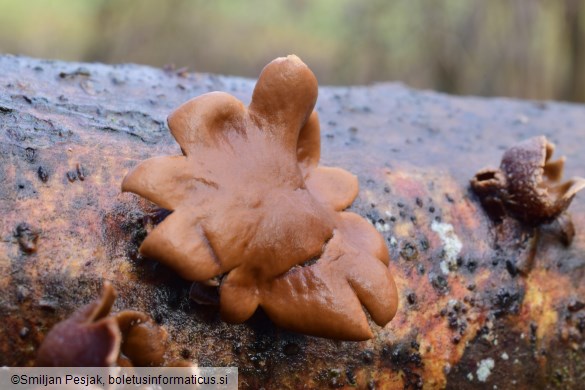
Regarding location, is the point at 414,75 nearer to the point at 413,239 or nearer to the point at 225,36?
the point at 225,36

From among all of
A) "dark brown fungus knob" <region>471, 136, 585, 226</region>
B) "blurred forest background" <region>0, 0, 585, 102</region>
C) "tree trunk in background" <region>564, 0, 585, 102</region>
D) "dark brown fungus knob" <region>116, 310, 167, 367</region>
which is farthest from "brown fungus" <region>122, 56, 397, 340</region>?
"blurred forest background" <region>0, 0, 585, 102</region>

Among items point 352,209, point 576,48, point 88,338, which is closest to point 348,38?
point 576,48

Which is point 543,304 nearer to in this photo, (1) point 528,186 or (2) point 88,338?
(1) point 528,186

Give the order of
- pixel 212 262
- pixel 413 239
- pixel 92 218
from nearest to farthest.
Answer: pixel 212 262, pixel 92 218, pixel 413 239

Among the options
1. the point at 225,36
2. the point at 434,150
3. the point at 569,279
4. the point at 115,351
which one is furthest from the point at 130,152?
the point at 225,36

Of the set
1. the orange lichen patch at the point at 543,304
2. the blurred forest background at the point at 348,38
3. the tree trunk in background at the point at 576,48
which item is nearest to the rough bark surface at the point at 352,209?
the orange lichen patch at the point at 543,304

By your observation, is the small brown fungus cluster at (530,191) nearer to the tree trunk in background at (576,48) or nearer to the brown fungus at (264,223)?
the brown fungus at (264,223)

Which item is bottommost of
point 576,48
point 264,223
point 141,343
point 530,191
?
point 141,343
